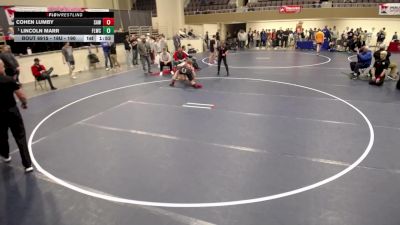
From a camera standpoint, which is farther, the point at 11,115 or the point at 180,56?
the point at 180,56

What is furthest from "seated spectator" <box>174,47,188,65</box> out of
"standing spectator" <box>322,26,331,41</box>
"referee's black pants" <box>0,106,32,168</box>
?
"standing spectator" <box>322,26,331,41</box>

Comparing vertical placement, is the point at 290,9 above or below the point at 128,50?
above

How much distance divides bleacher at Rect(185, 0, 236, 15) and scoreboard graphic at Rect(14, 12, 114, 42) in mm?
15779

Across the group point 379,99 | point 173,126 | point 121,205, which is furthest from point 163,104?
point 379,99

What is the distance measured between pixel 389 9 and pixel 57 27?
20955 mm

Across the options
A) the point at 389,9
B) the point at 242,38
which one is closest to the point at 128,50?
the point at 242,38

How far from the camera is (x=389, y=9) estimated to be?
67.7ft

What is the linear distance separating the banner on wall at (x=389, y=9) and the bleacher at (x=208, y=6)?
37.7ft

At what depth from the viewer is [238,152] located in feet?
19.3

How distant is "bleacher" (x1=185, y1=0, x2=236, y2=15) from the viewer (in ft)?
90.0

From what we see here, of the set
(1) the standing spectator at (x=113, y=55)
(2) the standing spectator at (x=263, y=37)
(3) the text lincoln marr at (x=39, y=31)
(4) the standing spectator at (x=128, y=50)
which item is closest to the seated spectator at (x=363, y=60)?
(4) the standing spectator at (x=128, y=50)

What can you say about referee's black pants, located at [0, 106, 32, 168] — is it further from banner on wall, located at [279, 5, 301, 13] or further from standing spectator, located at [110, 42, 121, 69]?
banner on wall, located at [279, 5, 301, 13]

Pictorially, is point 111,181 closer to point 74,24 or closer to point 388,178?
point 388,178

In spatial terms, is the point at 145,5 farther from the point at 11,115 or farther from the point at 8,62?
the point at 11,115
